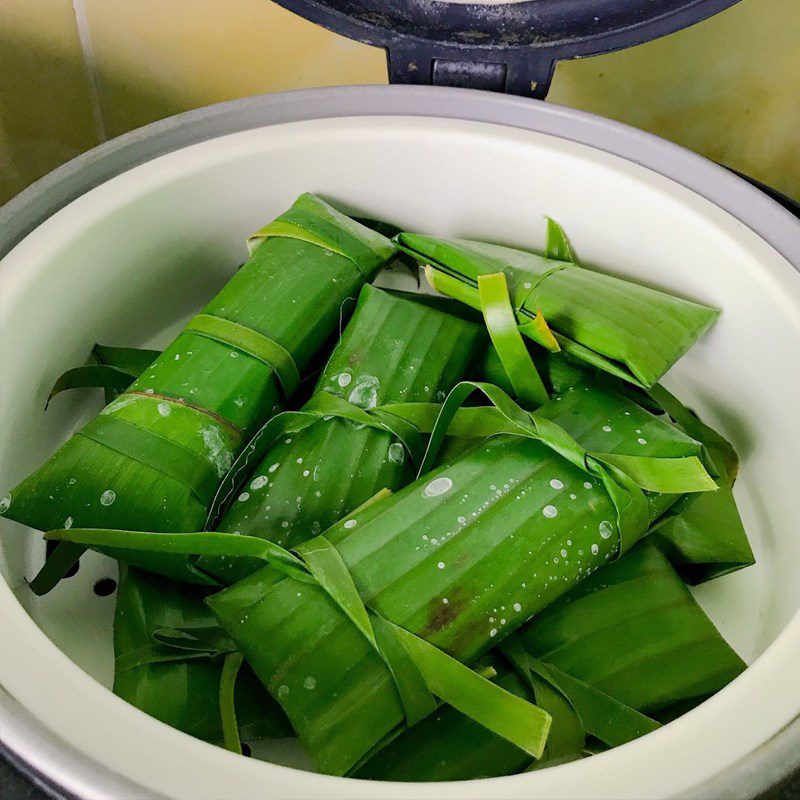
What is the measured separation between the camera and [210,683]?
64 centimetres

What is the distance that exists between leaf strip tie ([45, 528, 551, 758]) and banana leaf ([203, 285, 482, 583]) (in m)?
0.06

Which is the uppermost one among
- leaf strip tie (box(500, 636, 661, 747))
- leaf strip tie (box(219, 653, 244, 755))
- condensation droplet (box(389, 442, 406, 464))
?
condensation droplet (box(389, 442, 406, 464))

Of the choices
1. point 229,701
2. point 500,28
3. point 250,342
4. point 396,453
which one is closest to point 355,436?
point 396,453

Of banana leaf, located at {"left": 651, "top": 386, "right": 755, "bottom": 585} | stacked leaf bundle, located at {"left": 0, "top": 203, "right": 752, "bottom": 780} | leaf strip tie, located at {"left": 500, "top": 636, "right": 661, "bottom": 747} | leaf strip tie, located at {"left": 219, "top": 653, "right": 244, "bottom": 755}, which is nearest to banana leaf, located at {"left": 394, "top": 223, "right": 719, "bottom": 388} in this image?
stacked leaf bundle, located at {"left": 0, "top": 203, "right": 752, "bottom": 780}

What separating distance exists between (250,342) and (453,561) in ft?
0.97

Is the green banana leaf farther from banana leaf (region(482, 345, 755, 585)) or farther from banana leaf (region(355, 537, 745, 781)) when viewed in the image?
banana leaf (region(355, 537, 745, 781))

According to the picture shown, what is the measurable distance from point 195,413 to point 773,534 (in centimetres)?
55

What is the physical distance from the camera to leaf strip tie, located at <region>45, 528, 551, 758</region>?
1.88 feet

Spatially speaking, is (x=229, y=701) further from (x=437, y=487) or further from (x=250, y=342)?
(x=250, y=342)

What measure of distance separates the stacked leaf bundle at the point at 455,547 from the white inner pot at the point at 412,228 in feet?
0.14

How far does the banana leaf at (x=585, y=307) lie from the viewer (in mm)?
762

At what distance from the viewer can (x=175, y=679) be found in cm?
63

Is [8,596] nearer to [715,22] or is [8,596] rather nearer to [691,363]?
[691,363]

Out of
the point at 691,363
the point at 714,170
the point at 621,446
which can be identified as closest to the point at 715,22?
the point at 714,170
